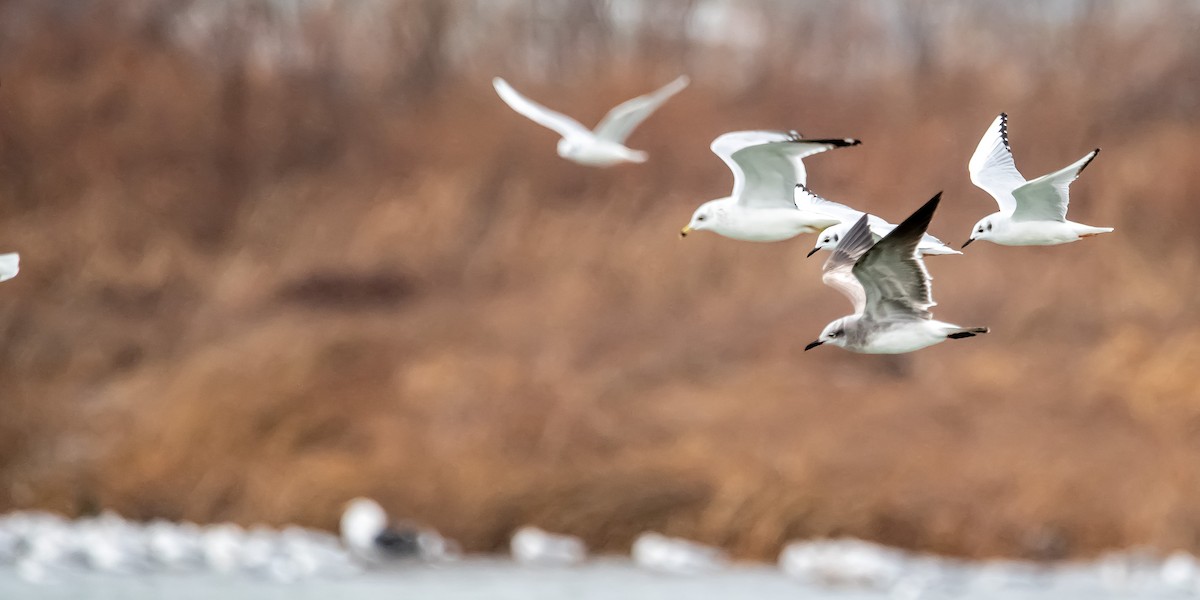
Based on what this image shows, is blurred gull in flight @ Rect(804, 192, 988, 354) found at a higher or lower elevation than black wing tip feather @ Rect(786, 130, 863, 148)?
lower

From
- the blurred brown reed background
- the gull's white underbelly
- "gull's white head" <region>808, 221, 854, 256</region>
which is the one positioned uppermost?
the blurred brown reed background

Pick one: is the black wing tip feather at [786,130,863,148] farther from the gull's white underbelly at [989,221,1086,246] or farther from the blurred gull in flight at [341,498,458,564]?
the blurred gull in flight at [341,498,458,564]

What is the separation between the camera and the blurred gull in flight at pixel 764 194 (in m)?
5.75

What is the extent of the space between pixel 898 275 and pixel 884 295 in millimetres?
135

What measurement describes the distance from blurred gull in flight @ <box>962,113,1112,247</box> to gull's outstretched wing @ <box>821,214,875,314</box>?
0.47 metres

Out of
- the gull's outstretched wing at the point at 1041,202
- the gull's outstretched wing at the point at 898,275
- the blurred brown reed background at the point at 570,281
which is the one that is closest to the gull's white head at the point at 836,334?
the gull's outstretched wing at the point at 898,275

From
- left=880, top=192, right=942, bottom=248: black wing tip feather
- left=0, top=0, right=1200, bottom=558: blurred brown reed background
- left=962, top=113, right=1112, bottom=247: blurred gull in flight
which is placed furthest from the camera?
left=0, top=0, right=1200, bottom=558: blurred brown reed background

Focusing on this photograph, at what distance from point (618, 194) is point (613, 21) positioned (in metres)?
2.48

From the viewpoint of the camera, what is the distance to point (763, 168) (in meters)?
5.91

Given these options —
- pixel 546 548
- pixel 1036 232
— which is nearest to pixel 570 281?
pixel 546 548

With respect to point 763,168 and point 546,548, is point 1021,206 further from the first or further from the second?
point 546,548

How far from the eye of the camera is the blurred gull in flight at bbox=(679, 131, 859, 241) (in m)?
5.75

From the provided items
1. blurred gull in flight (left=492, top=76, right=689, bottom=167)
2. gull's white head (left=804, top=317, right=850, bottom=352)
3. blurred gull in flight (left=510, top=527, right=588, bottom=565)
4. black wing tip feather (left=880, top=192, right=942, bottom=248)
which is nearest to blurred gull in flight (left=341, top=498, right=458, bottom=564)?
blurred gull in flight (left=510, top=527, right=588, bottom=565)

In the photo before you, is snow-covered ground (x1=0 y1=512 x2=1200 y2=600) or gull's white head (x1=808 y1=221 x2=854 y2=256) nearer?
gull's white head (x1=808 y1=221 x2=854 y2=256)
